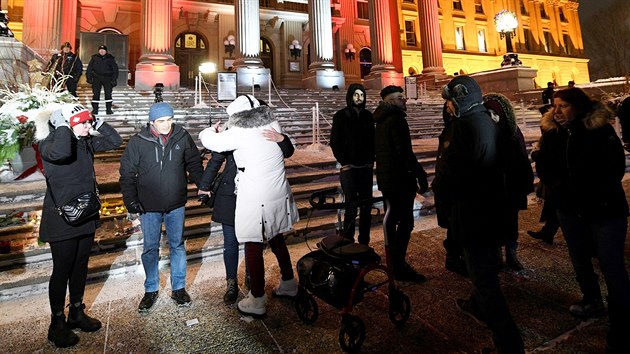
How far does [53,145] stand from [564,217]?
14.1 feet

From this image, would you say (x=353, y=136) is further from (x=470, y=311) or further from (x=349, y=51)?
(x=349, y=51)

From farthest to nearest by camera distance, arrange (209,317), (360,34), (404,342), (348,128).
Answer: (360,34) < (348,128) < (209,317) < (404,342)

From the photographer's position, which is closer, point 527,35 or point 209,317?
point 209,317

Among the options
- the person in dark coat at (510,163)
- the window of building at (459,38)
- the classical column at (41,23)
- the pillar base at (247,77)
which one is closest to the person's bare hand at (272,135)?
the person in dark coat at (510,163)

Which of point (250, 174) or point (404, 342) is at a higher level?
point (250, 174)

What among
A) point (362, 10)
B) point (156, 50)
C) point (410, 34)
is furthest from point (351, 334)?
point (410, 34)

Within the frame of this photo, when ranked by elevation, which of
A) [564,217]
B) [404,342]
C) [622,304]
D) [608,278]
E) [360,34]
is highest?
[360,34]

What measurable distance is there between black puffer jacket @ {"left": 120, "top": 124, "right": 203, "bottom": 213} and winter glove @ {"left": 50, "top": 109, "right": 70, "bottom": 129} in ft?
1.96

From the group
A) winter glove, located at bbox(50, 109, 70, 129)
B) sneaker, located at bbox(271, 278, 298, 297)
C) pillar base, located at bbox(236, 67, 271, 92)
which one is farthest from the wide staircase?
pillar base, located at bbox(236, 67, 271, 92)

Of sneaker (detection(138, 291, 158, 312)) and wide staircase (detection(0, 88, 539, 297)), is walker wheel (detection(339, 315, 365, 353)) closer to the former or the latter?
wide staircase (detection(0, 88, 539, 297))

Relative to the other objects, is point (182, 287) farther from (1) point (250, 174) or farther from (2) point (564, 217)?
(2) point (564, 217)

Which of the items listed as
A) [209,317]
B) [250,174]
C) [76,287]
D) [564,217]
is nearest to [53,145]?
[76,287]

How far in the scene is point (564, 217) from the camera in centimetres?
286

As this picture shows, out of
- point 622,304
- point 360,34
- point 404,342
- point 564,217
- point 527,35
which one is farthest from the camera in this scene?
point 527,35
